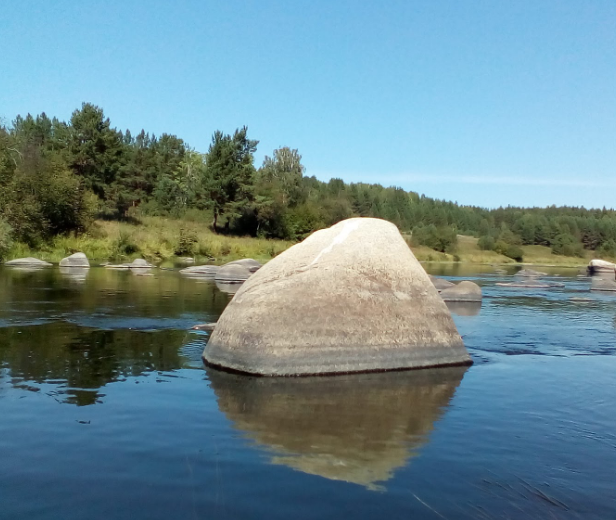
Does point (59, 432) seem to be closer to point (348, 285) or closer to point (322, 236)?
point (348, 285)

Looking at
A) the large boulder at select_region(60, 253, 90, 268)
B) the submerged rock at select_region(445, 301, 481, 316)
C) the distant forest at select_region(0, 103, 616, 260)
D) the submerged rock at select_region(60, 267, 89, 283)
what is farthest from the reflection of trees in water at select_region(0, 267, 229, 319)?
the distant forest at select_region(0, 103, 616, 260)

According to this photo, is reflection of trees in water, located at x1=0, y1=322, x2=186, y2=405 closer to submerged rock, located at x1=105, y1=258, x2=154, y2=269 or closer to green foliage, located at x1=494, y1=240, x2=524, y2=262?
submerged rock, located at x1=105, y1=258, x2=154, y2=269

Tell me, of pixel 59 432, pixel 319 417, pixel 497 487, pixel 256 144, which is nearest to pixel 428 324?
pixel 319 417

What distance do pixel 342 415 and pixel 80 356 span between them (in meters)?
6.53

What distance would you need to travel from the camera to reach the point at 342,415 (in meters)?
9.28

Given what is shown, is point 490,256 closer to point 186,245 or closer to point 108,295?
point 186,245

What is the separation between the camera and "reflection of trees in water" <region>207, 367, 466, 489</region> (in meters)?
7.39

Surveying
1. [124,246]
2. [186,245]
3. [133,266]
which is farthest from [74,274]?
[186,245]

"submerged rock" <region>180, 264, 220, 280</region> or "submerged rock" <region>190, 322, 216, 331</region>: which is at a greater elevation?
"submerged rock" <region>180, 264, 220, 280</region>

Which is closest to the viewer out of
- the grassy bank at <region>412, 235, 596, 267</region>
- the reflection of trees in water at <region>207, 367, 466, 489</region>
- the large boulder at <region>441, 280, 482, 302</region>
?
the reflection of trees in water at <region>207, 367, 466, 489</region>

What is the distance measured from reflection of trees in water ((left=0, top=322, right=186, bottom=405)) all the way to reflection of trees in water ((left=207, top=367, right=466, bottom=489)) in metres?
1.89

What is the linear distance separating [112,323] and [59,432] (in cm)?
1015

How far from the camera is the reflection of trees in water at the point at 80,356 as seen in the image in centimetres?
1085

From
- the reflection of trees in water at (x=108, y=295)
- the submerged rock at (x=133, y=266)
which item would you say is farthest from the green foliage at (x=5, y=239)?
the reflection of trees in water at (x=108, y=295)
